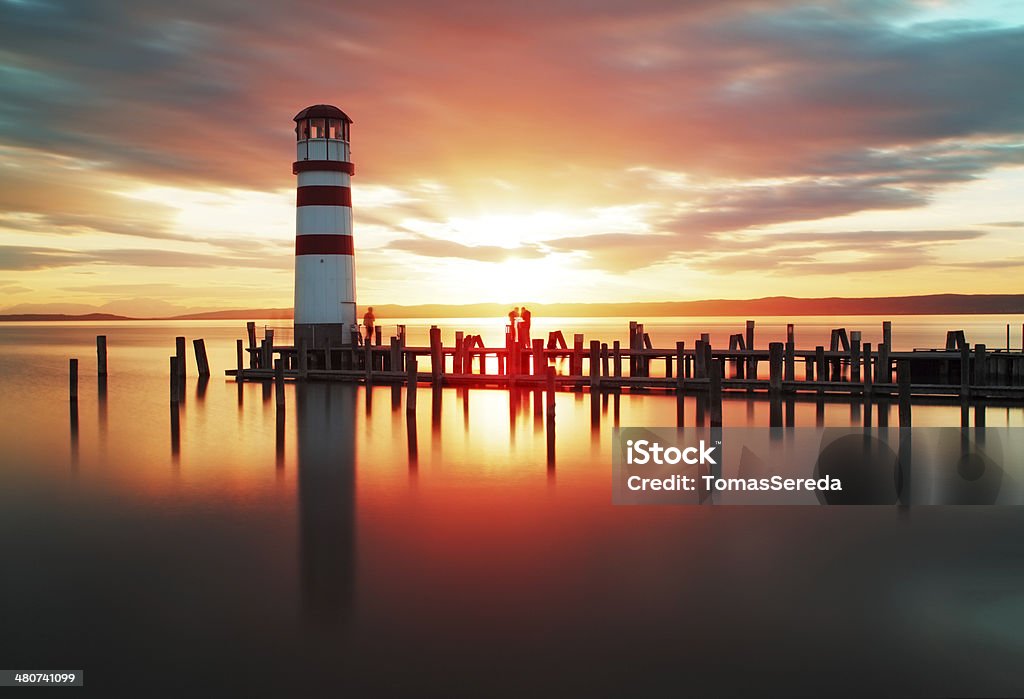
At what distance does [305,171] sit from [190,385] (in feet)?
31.7

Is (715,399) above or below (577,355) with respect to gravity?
below

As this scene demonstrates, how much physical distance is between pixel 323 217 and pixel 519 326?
6702 millimetres

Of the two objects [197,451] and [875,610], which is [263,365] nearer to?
[197,451]

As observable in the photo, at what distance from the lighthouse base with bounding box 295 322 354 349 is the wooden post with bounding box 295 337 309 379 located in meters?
0.25

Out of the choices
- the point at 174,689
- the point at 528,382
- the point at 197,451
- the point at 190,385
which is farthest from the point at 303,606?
the point at 190,385

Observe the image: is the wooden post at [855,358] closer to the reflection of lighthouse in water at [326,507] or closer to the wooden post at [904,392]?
the wooden post at [904,392]

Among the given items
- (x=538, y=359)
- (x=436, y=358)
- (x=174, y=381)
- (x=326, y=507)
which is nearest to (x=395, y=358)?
(x=436, y=358)

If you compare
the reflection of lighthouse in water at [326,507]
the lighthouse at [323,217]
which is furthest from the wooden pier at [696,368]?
the reflection of lighthouse in water at [326,507]

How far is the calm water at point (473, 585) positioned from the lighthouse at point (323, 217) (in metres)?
11.5

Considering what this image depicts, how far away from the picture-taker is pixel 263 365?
2958 cm

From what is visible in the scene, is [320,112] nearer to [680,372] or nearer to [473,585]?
[680,372]

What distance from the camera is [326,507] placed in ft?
40.2

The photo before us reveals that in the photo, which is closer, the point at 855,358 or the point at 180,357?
the point at 855,358

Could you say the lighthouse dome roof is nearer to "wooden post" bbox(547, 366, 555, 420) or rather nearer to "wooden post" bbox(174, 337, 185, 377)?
"wooden post" bbox(174, 337, 185, 377)
